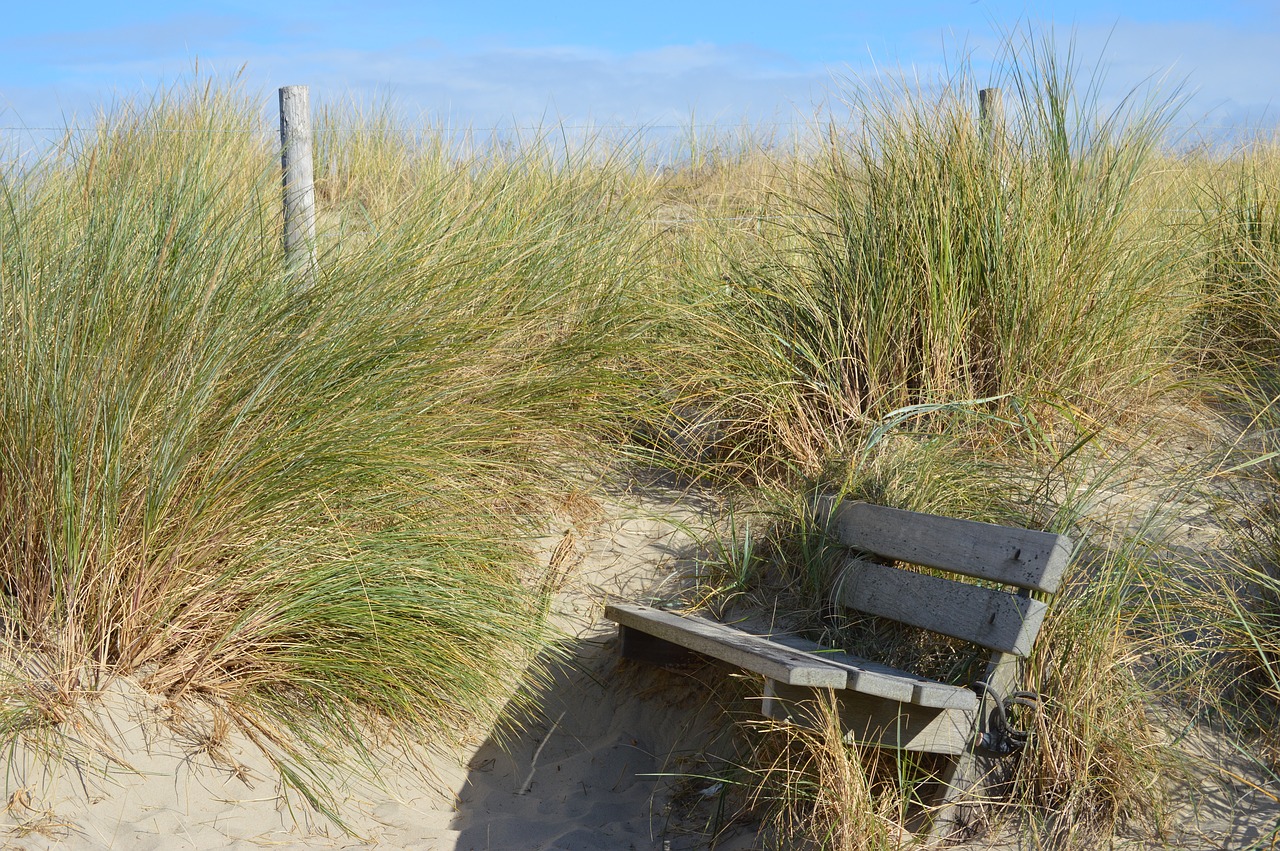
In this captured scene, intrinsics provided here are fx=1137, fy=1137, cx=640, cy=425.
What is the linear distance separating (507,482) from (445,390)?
21.5 inches

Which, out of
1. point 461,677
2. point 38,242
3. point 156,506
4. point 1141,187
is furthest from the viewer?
point 1141,187

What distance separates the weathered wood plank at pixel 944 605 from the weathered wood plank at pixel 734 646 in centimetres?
39

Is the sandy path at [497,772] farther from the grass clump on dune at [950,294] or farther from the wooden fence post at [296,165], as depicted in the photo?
the wooden fence post at [296,165]

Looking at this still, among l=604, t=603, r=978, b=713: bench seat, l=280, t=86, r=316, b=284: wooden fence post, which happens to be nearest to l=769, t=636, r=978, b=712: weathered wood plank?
l=604, t=603, r=978, b=713: bench seat

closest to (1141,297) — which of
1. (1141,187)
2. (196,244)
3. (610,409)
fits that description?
(1141,187)

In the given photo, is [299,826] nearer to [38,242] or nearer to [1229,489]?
[38,242]

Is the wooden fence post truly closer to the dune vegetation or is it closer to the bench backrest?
the dune vegetation

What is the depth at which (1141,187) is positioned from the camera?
495 cm

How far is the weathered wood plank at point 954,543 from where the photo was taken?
2.94 m

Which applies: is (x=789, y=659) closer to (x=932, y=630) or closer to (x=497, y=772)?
(x=932, y=630)

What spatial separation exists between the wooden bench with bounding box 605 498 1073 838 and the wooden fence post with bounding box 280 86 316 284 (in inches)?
90.8

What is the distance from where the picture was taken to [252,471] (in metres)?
2.99

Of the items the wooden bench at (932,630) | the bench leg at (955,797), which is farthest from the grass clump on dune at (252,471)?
the bench leg at (955,797)

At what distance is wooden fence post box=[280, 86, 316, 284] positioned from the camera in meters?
4.71
